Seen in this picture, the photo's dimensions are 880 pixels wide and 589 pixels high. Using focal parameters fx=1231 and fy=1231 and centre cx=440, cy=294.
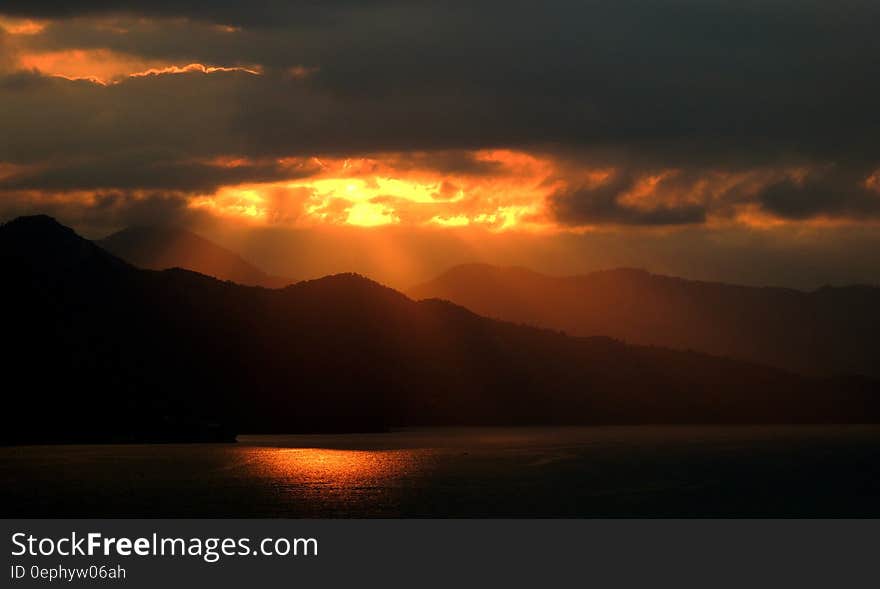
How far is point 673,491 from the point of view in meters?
157

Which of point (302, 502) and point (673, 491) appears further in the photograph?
point (673, 491)
